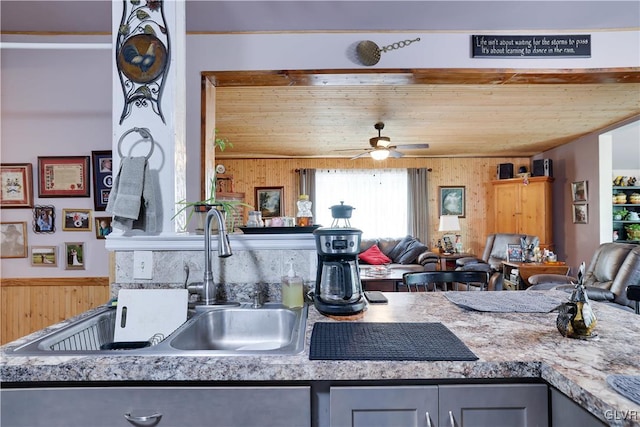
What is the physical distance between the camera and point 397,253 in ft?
20.4

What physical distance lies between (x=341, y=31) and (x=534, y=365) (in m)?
2.36

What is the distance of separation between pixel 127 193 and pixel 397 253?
17.3 ft

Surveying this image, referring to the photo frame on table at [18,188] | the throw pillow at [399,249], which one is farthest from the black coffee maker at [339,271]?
the throw pillow at [399,249]

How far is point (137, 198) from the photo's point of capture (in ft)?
4.91

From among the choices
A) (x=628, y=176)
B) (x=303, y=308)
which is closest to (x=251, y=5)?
(x=303, y=308)

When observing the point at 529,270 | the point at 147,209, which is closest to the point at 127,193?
the point at 147,209

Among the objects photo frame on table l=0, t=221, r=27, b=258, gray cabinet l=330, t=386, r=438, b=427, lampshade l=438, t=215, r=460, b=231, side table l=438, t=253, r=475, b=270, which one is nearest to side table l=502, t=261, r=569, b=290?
side table l=438, t=253, r=475, b=270

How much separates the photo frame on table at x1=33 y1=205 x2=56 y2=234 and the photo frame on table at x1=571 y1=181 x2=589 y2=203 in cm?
664

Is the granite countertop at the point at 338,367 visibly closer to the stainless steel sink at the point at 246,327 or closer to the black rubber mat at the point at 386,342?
the black rubber mat at the point at 386,342

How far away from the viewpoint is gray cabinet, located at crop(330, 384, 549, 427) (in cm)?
90

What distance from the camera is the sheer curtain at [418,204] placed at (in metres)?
7.04

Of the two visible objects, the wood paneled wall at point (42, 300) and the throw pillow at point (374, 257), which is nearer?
the wood paneled wall at point (42, 300)

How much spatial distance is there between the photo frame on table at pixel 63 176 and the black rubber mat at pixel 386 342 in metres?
2.16

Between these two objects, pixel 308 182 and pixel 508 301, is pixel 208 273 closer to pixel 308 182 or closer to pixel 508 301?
pixel 508 301
